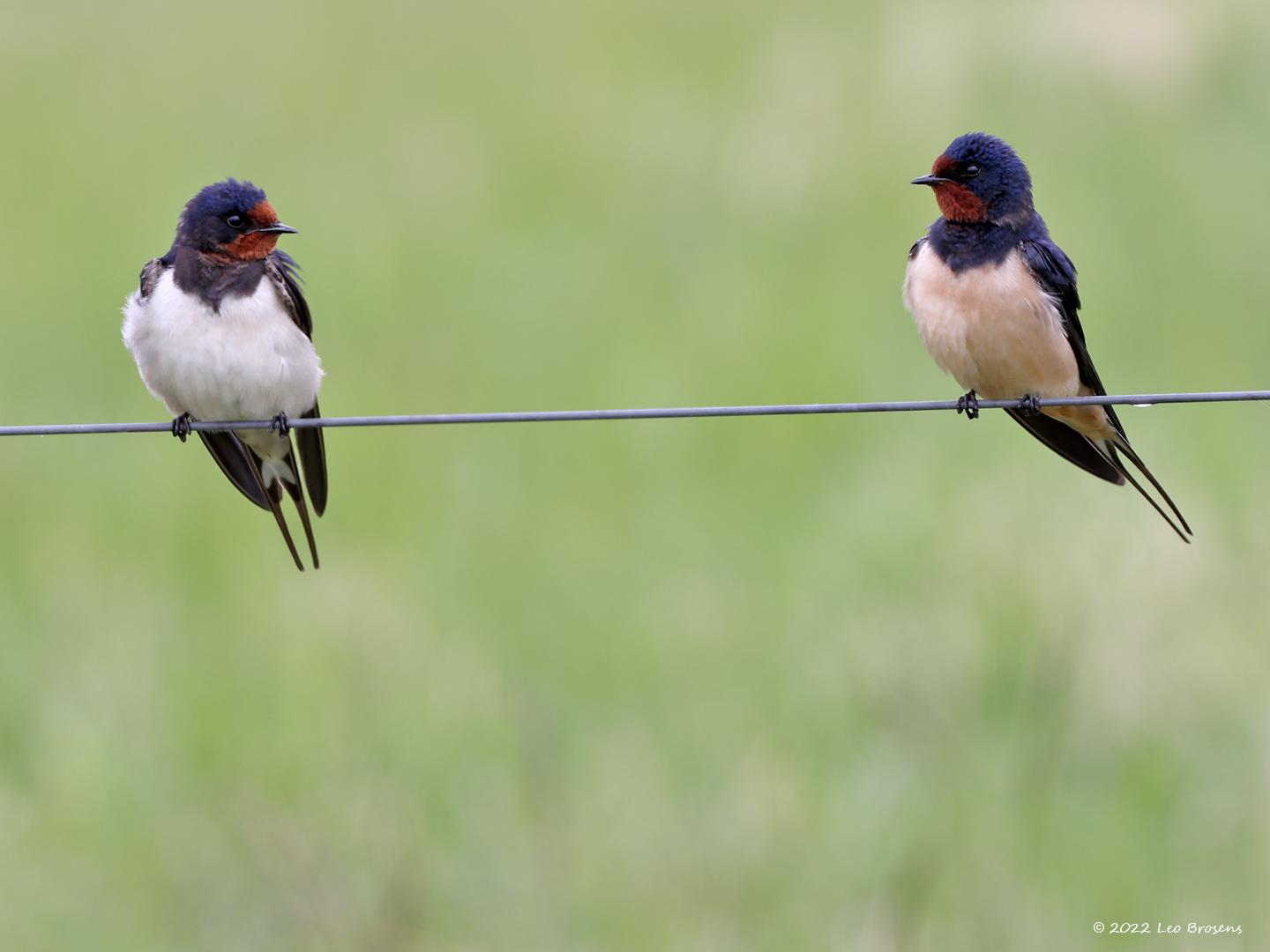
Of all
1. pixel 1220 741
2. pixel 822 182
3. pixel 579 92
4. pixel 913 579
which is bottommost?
pixel 1220 741

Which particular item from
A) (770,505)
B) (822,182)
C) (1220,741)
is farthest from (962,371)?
(822,182)

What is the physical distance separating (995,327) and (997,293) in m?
0.09

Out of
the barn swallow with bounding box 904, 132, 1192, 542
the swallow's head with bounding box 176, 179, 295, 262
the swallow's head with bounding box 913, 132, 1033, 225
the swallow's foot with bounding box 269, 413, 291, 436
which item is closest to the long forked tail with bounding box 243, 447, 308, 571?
the swallow's foot with bounding box 269, 413, 291, 436

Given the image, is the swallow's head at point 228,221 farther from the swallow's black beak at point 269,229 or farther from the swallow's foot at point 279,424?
the swallow's foot at point 279,424

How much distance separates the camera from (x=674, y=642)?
7.43 metres

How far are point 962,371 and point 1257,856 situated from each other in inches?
91.7

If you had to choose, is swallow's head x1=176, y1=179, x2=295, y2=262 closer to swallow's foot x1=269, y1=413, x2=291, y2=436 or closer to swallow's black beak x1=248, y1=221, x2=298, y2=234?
swallow's black beak x1=248, y1=221, x2=298, y2=234

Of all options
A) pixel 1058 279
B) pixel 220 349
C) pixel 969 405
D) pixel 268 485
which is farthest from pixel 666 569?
pixel 969 405

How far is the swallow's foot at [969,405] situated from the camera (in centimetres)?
422

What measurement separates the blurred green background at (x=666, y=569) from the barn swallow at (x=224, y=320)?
1972 millimetres

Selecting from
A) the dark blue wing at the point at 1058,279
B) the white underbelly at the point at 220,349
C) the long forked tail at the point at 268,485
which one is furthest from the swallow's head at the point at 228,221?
the dark blue wing at the point at 1058,279

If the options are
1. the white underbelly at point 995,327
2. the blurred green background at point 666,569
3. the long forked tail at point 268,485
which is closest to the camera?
the white underbelly at point 995,327

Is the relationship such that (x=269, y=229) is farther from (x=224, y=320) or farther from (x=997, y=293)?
(x=997, y=293)

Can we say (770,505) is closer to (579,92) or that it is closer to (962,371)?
(962,371)
